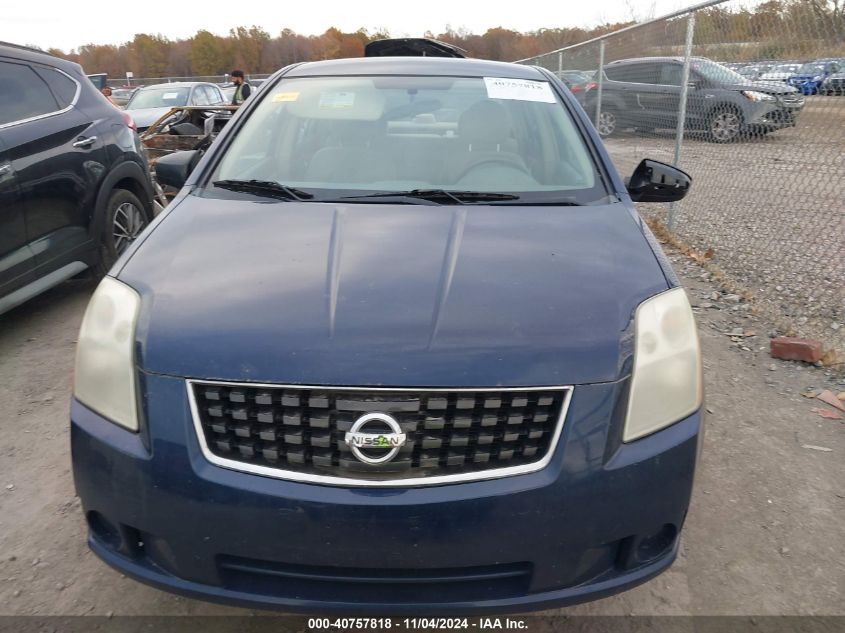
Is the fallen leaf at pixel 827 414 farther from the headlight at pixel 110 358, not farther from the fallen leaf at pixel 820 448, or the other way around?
the headlight at pixel 110 358

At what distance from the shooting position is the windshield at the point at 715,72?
5.01 metres

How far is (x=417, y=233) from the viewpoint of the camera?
2.16 meters

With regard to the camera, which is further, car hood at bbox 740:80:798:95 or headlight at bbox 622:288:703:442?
car hood at bbox 740:80:798:95

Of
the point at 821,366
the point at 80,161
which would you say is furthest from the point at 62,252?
the point at 821,366

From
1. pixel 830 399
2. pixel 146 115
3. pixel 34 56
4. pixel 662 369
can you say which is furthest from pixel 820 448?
pixel 146 115

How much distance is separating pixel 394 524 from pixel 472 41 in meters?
61.1

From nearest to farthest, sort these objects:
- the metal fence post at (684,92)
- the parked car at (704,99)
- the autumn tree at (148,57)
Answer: the parked car at (704,99)
the metal fence post at (684,92)
the autumn tree at (148,57)

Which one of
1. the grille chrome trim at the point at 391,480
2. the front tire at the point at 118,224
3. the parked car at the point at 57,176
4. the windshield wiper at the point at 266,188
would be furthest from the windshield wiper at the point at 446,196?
the front tire at the point at 118,224

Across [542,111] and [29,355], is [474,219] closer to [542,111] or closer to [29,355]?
[542,111]

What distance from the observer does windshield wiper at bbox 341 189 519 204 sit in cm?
247

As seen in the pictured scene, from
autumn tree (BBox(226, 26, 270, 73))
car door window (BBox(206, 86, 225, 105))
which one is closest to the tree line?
autumn tree (BBox(226, 26, 270, 73))

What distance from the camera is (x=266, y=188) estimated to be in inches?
100

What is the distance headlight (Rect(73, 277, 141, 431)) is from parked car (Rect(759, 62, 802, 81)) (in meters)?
4.22

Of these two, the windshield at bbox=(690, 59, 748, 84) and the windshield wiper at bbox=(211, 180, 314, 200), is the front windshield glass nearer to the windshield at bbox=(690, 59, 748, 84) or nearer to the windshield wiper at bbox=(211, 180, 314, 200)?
the windshield at bbox=(690, 59, 748, 84)
